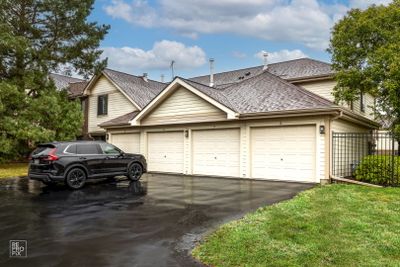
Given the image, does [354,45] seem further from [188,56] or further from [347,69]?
[188,56]

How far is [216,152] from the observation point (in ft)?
52.2

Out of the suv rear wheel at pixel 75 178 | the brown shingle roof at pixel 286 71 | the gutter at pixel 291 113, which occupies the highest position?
the brown shingle roof at pixel 286 71

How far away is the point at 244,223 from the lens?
6.80 m

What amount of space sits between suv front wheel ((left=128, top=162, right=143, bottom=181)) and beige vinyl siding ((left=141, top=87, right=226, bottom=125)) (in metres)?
3.53

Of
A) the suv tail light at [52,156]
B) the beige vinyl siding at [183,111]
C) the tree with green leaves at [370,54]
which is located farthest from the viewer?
the beige vinyl siding at [183,111]

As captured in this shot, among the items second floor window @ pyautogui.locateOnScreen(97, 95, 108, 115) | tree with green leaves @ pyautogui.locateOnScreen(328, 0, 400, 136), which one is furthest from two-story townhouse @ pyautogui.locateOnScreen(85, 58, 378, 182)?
second floor window @ pyautogui.locateOnScreen(97, 95, 108, 115)

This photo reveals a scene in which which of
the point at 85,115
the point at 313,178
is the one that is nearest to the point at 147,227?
the point at 313,178

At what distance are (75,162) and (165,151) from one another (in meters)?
6.35

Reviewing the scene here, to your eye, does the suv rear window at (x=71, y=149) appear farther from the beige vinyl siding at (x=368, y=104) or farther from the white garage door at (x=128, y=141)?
the beige vinyl siding at (x=368, y=104)

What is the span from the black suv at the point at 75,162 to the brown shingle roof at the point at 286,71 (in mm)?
11862

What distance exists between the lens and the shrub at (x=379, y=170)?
38.5 feet

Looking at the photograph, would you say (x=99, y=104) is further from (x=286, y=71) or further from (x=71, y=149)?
(x=71, y=149)

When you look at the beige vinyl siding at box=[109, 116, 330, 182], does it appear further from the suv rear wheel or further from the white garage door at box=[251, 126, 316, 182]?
the suv rear wheel

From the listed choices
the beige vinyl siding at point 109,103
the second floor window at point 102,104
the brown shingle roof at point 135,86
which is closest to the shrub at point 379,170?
the brown shingle roof at point 135,86
